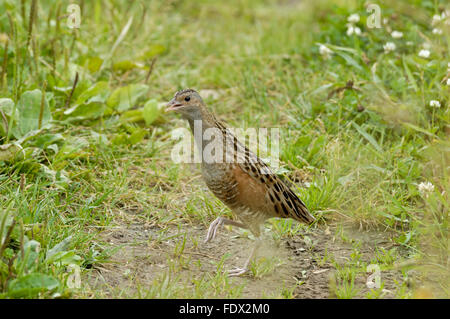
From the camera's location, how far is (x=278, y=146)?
5672 millimetres

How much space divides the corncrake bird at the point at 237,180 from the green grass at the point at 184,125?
1.16ft

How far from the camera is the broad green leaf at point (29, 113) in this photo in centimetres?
526

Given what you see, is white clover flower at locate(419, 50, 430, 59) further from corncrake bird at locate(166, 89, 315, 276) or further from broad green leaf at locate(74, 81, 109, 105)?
broad green leaf at locate(74, 81, 109, 105)

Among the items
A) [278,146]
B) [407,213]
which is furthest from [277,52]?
[407,213]

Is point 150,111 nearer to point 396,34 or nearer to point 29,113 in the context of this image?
point 29,113

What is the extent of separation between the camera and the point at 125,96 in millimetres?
6273

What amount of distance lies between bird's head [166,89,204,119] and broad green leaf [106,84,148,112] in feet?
6.43

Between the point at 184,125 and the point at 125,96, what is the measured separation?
645mm

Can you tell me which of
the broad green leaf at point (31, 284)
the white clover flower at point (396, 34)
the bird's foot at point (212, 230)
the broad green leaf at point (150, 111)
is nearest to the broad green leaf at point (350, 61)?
the white clover flower at point (396, 34)

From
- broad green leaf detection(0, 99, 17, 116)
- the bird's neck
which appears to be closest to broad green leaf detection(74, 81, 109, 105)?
broad green leaf detection(0, 99, 17, 116)

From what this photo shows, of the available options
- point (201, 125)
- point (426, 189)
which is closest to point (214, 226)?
point (201, 125)

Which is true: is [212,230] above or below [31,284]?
above

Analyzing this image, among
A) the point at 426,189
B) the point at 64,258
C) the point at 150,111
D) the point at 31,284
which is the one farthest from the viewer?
the point at 150,111

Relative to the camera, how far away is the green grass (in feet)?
14.0
